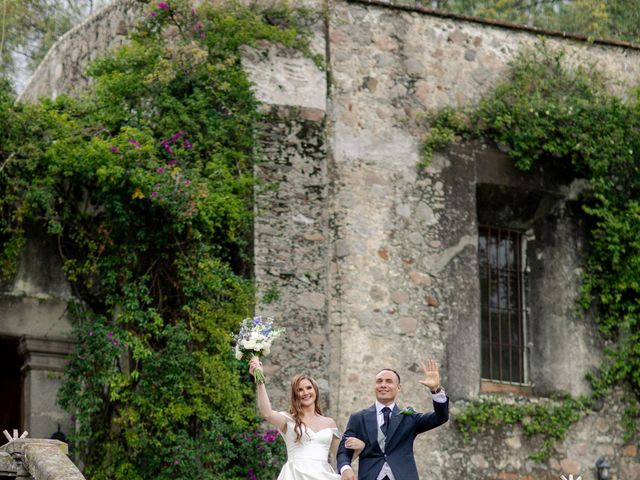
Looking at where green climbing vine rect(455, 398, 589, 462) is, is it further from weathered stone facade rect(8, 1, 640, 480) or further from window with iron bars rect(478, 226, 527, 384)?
window with iron bars rect(478, 226, 527, 384)

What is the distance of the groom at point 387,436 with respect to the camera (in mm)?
9945

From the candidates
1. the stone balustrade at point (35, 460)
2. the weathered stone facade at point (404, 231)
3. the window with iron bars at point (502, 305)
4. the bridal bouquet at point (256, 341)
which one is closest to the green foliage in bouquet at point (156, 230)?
the weathered stone facade at point (404, 231)

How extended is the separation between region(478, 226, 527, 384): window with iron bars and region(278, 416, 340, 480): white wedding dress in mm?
4729

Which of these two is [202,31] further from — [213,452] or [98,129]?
[213,452]

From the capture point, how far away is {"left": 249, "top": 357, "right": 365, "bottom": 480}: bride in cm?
1039

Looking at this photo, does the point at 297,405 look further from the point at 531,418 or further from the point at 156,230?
the point at 531,418

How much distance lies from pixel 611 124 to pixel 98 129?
562 centimetres

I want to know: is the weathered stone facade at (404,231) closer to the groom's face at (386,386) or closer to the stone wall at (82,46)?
the stone wall at (82,46)

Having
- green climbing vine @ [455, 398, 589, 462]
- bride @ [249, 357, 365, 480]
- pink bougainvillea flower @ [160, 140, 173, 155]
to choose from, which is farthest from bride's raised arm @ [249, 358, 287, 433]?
green climbing vine @ [455, 398, 589, 462]

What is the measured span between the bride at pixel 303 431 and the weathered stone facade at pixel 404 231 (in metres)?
2.47

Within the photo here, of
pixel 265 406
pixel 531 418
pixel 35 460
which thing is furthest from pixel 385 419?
pixel 531 418

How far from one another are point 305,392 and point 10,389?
6483 millimetres

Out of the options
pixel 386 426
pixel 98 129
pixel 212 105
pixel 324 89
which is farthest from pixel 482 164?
pixel 386 426

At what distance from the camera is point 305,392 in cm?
1046
